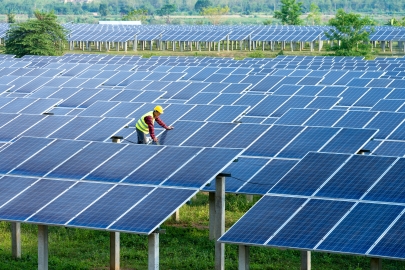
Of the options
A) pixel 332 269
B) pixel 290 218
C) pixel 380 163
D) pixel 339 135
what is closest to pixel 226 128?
pixel 339 135

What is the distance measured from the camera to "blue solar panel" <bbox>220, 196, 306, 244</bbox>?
603 inches

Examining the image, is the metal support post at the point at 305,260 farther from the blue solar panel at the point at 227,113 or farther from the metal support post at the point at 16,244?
the blue solar panel at the point at 227,113

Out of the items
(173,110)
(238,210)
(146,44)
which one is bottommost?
(146,44)

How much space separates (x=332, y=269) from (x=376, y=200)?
550cm

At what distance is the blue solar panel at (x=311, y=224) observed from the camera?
49.5 ft

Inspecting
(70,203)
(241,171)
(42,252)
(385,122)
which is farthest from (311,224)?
(385,122)

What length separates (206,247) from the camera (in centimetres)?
2338

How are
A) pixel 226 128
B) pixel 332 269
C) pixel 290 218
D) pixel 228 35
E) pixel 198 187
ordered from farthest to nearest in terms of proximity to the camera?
1. pixel 228 35
2. pixel 226 128
3. pixel 332 269
4. pixel 198 187
5. pixel 290 218

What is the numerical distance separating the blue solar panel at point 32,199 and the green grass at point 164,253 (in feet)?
12.3

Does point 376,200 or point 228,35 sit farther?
point 228,35

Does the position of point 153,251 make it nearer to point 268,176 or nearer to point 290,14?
point 268,176

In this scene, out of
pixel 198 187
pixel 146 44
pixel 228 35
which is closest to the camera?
pixel 198 187

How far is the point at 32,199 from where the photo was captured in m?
17.7

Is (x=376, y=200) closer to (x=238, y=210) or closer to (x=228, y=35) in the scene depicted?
(x=238, y=210)
